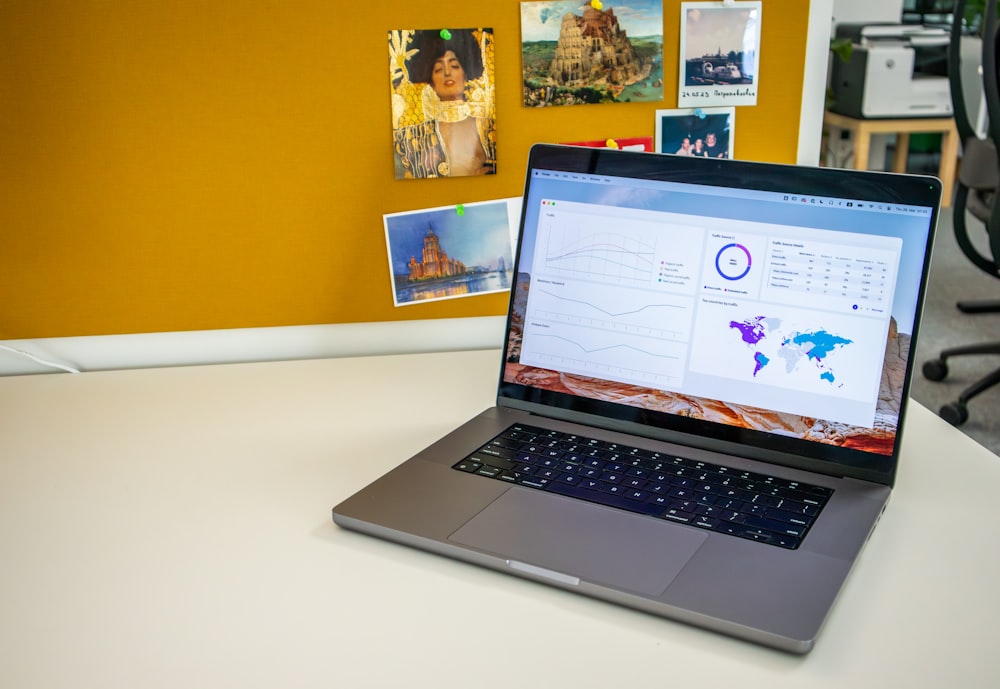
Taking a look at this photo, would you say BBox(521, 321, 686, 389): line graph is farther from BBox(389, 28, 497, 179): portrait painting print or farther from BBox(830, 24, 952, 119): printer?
BBox(830, 24, 952, 119): printer

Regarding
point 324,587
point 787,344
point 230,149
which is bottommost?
point 324,587

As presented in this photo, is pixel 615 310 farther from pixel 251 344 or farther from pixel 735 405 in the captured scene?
pixel 251 344

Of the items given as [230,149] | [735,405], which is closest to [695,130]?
[735,405]

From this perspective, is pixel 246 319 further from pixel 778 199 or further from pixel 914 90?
pixel 914 90

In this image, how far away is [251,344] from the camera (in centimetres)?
105

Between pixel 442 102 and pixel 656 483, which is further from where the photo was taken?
pixel 442 102

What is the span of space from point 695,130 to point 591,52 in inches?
5.6

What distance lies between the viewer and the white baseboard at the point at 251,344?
1.04 metres

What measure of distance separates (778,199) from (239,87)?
22.1 inches

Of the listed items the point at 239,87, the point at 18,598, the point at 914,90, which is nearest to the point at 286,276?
the point at 239,87

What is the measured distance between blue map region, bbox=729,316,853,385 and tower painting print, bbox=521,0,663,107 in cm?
33

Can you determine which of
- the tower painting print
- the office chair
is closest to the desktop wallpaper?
the tower painting print

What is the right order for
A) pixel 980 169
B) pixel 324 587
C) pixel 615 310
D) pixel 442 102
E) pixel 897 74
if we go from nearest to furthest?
pixel 324 587 → pixel 615 310 → pixel 442 102 → pixel 980 169 → pixel 897 74

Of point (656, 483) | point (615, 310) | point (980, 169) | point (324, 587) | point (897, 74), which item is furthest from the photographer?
point (897, 74)
